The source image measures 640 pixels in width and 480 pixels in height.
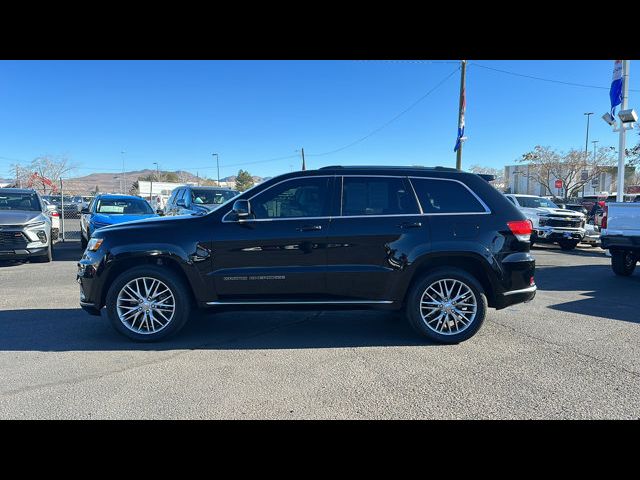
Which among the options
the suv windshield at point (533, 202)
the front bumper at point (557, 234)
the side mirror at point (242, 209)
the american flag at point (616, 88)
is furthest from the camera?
the suv windshield at point (533, 202)

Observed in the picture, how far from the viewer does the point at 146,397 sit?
134 inches

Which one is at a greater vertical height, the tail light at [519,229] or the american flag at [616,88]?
the american flag at [616,88]

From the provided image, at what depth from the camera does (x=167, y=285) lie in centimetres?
467

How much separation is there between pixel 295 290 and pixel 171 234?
4.86 feet

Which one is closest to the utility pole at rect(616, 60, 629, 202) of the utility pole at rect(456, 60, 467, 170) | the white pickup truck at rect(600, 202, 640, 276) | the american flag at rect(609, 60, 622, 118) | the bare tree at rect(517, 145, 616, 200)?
the american flag at rect(609, 60, 622, 118)

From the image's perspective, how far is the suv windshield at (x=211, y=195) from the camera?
11.6 m

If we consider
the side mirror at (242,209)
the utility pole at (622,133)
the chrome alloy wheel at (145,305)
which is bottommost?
the chrome alloy wheel at (145,305)

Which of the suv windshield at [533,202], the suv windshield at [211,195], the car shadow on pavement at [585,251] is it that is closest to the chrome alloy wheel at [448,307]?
the suv windshield at [211,195]

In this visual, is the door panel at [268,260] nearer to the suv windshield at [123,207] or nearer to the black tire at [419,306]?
the black tire at [419,306]

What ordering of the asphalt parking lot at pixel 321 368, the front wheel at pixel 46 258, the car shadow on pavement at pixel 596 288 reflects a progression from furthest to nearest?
the front wheel at pixel 46 258 → the car shadow on pavement at pixel 596 288 → the asphalt parking lot at pixel 321 368

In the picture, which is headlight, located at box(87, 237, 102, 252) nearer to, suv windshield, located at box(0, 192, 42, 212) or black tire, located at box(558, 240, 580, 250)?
suv windshield, located at box(0, 192, 42, 212)

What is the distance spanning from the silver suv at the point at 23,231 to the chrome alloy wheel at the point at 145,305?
270 inches
